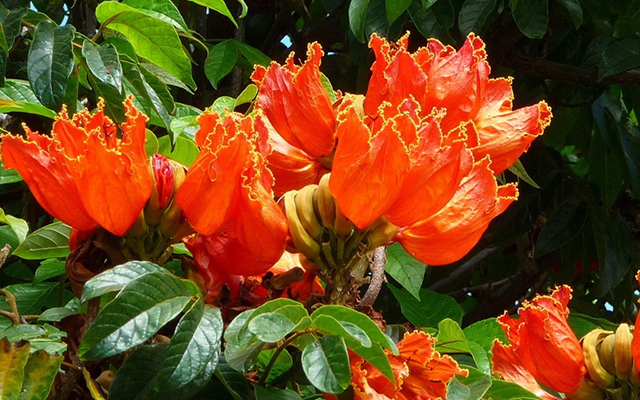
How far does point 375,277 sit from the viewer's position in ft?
3.43

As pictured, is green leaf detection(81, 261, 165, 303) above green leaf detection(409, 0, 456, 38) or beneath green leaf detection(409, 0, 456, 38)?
above

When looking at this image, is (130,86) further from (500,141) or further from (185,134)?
(500,141)

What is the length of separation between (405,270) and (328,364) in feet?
2.53

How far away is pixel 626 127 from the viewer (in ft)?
8.69

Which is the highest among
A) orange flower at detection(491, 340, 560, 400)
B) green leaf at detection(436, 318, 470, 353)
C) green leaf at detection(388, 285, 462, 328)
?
green leaf at detection(436, 318, 470, 353)

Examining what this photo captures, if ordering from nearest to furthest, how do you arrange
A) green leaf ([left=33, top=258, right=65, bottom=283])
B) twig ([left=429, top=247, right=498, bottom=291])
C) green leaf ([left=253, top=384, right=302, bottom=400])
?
green leaf ([left=253, top=384, right=302, bottom=400]), green leaf ([left=33, top=258, right=65, bottom=283]), twig ([left=429, top=247, right=498, bottom=291])

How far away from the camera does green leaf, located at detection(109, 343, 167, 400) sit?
0.81 metres

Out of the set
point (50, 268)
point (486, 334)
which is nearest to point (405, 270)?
point (486, 334)

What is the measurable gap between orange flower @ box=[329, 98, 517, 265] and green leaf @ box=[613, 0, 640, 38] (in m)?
1.30

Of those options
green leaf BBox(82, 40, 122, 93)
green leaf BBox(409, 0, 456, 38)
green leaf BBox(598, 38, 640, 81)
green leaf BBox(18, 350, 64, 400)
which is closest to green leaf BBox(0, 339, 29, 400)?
green leaf BBox(18, 350, 64, 400)

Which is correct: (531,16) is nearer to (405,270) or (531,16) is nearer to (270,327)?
(405,270)

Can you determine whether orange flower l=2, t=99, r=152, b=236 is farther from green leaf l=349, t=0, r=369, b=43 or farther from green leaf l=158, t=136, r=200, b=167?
green leaf l=349, t=0, r=369, b=43

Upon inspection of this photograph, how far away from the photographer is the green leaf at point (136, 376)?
805mm

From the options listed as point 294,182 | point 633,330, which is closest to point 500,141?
point 294,182
